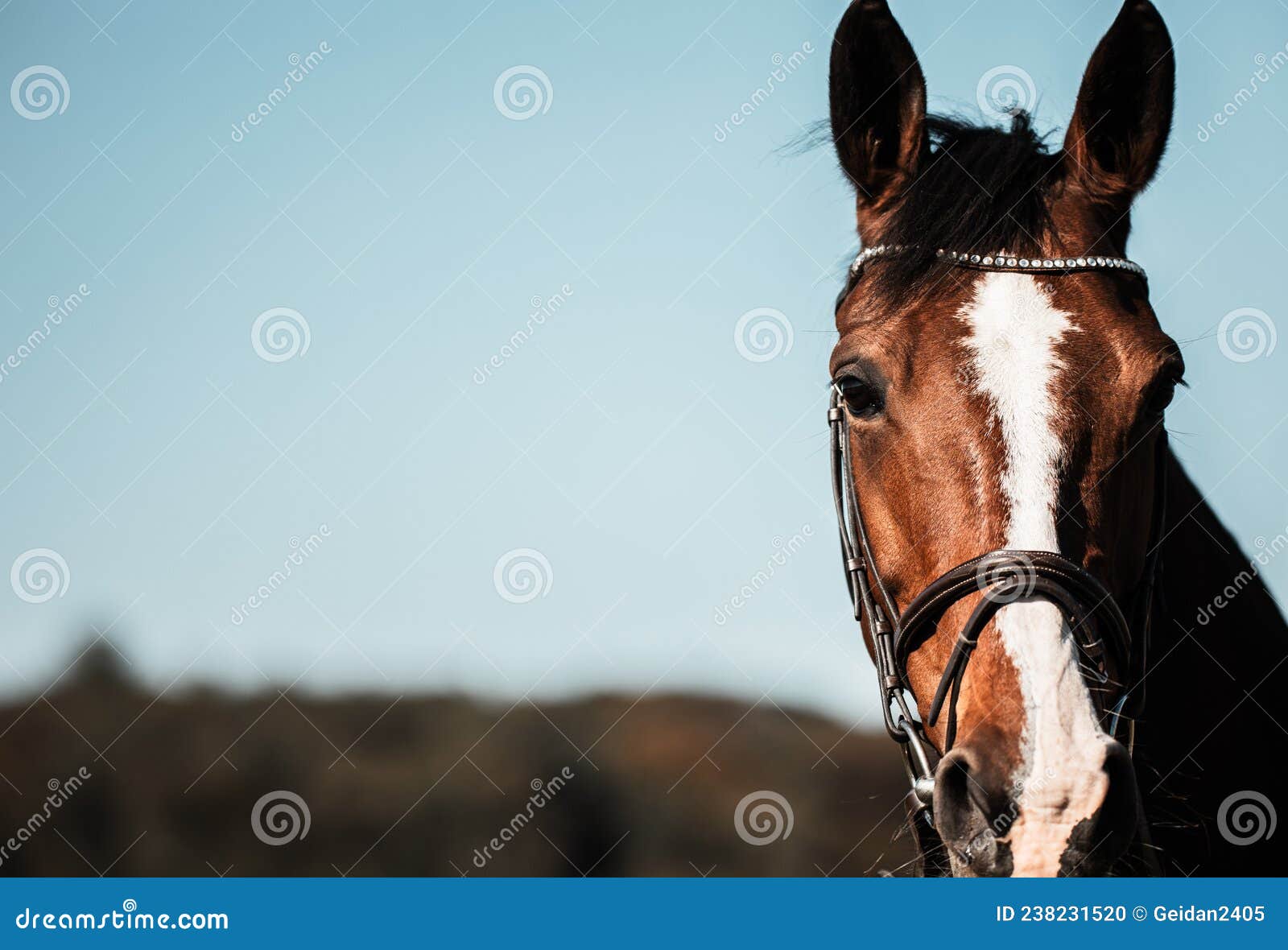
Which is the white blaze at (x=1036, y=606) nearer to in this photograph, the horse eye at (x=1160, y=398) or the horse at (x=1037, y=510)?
the horse at (x=1037, y=510)

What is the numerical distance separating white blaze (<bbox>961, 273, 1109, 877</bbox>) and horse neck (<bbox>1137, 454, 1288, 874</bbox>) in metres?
1.00

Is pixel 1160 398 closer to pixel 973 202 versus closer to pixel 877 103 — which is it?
pixel 973 202

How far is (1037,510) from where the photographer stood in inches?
110

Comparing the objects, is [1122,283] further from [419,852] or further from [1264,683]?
[419,852]

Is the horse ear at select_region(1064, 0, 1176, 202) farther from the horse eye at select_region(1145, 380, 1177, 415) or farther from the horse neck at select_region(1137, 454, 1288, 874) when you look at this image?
the horse neck at select_region(1137, 454, 1288, 874)

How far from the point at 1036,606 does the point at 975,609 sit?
17 centimetres

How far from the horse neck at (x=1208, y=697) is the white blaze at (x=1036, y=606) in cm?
100

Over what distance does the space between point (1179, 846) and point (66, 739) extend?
16.2 meters

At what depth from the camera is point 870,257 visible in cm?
380

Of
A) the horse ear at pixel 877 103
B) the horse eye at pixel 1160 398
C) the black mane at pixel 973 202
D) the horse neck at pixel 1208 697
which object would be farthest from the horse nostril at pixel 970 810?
the horse ear at pixel 877 103

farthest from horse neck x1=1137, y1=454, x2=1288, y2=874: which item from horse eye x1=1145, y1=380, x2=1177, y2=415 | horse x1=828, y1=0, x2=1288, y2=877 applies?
horse eye x1=1145, y1=380, x2=1177, y2=415

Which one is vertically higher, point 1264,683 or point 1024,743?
point 1264,683
